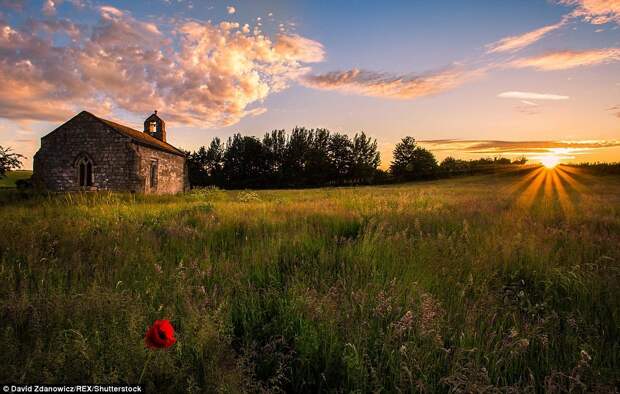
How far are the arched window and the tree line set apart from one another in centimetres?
4672

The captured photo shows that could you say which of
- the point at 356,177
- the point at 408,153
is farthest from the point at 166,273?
the point at 408,153

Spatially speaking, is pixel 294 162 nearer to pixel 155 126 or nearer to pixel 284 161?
pixel 284 161

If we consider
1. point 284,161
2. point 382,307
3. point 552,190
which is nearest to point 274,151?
point 284,161

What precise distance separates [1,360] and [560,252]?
20.4ft

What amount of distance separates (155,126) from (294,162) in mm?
40755

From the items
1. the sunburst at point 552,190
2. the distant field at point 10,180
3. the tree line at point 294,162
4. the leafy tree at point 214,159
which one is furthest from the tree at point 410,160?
the distant field at point 10,180

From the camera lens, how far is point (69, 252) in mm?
4320

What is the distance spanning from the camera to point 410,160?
268 feet

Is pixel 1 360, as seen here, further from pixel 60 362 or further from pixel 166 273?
pixel 166 273

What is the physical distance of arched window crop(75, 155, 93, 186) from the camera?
83.1 feet

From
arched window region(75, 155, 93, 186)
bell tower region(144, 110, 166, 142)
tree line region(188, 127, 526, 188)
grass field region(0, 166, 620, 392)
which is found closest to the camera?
grass field region(0, 166, 620, 392)

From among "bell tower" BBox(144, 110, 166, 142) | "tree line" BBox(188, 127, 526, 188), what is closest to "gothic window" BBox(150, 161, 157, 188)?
"bell tower" BBox(144, 110, 166, 142)

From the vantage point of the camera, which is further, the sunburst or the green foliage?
the green foliage

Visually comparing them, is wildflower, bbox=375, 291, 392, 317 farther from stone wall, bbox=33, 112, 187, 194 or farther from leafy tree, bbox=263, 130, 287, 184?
leafy tree, bbox=263, 130, 287, 184
